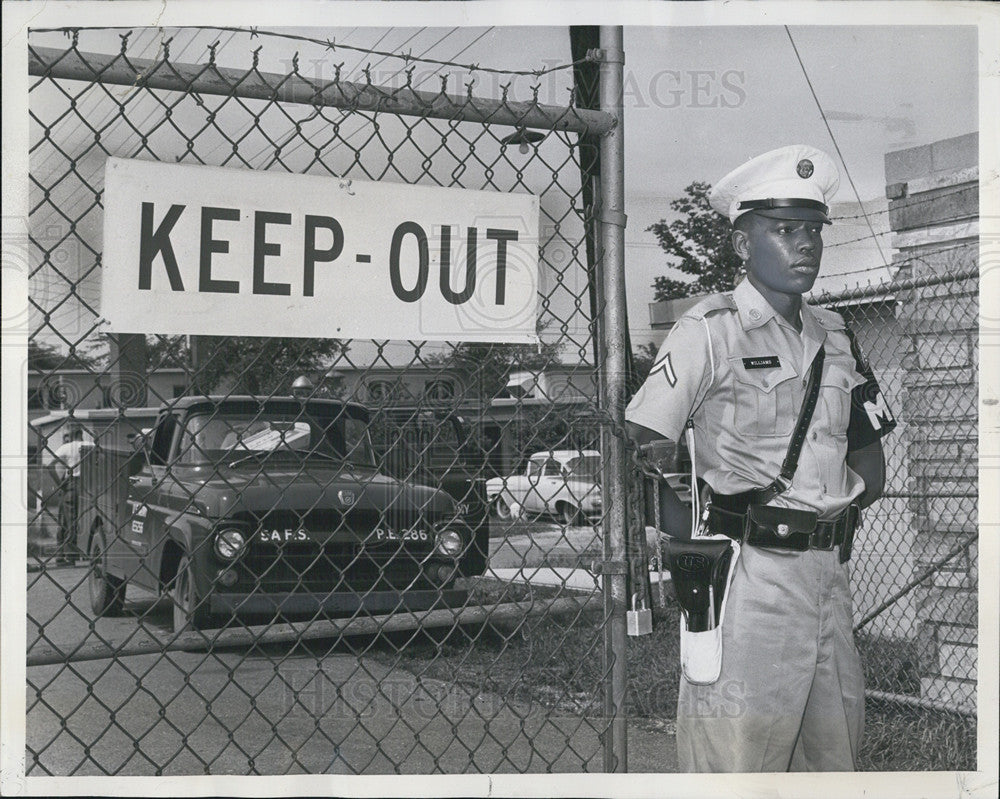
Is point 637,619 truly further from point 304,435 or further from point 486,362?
point 304,435

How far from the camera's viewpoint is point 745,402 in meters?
2.50

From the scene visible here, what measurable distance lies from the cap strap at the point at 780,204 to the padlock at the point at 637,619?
107 cm

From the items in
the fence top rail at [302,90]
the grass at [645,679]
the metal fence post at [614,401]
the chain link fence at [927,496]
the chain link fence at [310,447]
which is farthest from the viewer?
the chain link fence at [927,496]

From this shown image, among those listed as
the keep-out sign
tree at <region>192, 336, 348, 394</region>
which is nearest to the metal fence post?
the keep-out sign

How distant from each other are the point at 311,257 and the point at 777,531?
4.39 ft

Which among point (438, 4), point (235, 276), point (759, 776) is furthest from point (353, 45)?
point (759, 776)

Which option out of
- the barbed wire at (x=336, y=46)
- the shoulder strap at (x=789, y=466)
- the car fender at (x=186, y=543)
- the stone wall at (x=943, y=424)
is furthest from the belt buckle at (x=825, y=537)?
the car fender at (x=186, y=543)

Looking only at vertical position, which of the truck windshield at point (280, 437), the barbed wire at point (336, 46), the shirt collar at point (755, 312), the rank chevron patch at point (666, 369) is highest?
the barbed wire at point (336, 46)

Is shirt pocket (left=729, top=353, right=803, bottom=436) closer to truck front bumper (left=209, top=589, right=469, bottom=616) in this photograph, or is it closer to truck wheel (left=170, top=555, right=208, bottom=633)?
truck front bumper (left=209, top=589, right=469, bottom=616)

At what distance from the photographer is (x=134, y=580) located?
2447mm

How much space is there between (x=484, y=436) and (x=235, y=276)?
2.40 feet

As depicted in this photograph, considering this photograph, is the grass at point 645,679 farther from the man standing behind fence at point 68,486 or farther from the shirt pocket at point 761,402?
the man standing behind fence at point 68,486

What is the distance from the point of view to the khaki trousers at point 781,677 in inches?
97.7

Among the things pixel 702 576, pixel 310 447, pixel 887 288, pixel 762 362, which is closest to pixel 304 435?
pixel 310 447
